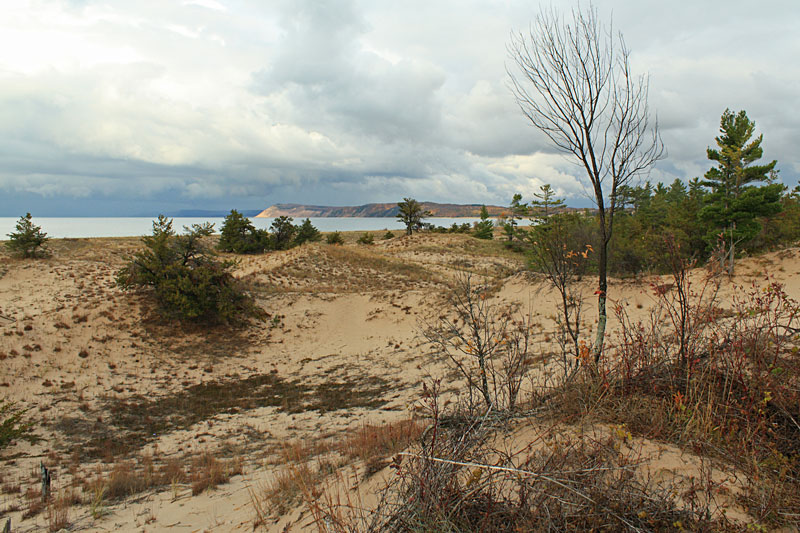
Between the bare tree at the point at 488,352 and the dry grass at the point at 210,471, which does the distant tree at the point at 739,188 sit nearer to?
the bare tree at the point at 488,352

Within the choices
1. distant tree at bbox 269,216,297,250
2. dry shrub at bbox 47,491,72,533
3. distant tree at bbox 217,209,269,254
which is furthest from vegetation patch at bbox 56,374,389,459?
distant tree at bbox 269,216,297,250

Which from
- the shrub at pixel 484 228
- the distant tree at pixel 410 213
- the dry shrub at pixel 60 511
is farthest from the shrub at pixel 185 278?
the shrub at pixel 484 228

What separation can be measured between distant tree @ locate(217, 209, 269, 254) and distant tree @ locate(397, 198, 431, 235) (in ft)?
75.5

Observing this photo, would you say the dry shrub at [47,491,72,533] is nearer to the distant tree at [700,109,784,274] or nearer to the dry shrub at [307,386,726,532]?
the dry shrub at [307,386,726,532]

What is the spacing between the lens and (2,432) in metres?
7.46

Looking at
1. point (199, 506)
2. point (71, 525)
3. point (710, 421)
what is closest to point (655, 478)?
point (710, 421)

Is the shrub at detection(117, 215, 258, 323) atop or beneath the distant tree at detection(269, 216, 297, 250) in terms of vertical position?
beneath

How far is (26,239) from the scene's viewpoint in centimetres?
2261

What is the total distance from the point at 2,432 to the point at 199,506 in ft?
19.4

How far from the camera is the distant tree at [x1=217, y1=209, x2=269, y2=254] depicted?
36812 mm

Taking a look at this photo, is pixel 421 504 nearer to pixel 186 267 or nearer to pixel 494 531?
pixel 494 531

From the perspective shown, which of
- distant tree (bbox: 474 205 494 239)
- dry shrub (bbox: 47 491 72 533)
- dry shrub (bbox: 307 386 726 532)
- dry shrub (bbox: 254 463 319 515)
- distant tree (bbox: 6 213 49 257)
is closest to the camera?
dry shrub (bbox: 307 386 726 532)

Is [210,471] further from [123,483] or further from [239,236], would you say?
[239,236]

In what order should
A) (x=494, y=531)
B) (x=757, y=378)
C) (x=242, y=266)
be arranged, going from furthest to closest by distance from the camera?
(x=242, y=266), (x=757, y=378), (x=494, y=531)
